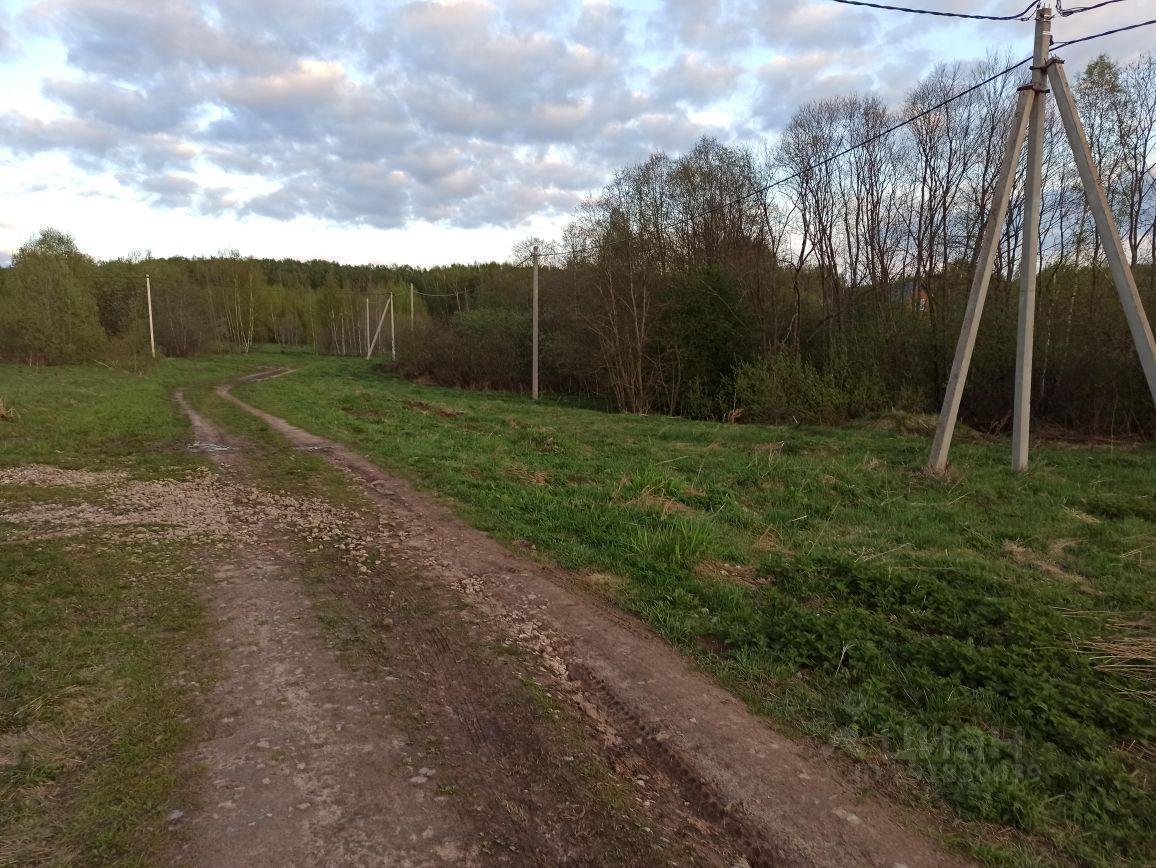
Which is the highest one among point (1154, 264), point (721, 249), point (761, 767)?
point (721, 249)

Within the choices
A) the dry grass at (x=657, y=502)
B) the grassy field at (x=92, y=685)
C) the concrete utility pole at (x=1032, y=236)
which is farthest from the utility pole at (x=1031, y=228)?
the grassy field at (x=92, y=685)

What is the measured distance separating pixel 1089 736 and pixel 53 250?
59112mm

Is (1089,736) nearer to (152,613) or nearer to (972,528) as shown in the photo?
(972,528)

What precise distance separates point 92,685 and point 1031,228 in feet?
39.8

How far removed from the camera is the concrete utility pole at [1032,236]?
27.7 ft

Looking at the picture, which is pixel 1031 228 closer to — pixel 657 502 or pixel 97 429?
pixel 657 502

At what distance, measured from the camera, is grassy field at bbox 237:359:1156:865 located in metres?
2.99

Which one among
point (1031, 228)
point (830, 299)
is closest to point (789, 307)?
point (830, 299)

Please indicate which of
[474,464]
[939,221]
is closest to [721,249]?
[939,221]

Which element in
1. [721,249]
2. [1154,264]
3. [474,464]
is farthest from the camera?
[721,249]

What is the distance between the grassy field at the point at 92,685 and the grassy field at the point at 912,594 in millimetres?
2931

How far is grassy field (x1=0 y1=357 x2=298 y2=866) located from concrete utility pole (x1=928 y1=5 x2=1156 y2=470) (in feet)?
32.9

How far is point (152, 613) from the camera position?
4.35m

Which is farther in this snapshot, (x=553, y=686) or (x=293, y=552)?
(x=293, y=552)
